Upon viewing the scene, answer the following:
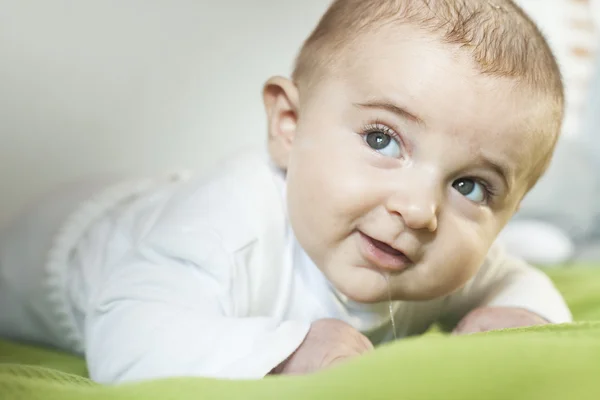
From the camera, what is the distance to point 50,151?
1354mm

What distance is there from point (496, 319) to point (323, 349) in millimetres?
314

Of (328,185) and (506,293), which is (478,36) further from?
(506,293)

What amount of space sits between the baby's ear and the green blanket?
419 millimetres

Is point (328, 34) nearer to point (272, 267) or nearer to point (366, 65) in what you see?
point (366, 65)

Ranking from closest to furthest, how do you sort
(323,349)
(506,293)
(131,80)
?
(323,349) < (506,293) < (131,80)

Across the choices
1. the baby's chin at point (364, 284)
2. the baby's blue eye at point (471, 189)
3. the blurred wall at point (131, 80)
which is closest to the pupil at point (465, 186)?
the baby's blue eye at point (471, 189)

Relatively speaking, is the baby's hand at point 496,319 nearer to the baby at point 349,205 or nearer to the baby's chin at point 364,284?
the baby at point 349,205

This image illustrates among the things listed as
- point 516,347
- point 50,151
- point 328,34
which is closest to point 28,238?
point 50,151

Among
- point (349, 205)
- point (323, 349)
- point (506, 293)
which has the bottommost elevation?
point (506, 293)

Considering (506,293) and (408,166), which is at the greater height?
(408,166)

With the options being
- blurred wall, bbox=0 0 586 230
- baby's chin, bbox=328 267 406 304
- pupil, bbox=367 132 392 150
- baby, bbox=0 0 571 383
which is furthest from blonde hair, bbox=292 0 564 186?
blurred wall, bbox=0 0 586 230

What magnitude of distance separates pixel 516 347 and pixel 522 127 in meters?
0.31

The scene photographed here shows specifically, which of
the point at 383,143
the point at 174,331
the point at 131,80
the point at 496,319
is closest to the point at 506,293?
the point at 496,319

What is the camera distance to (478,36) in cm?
78
